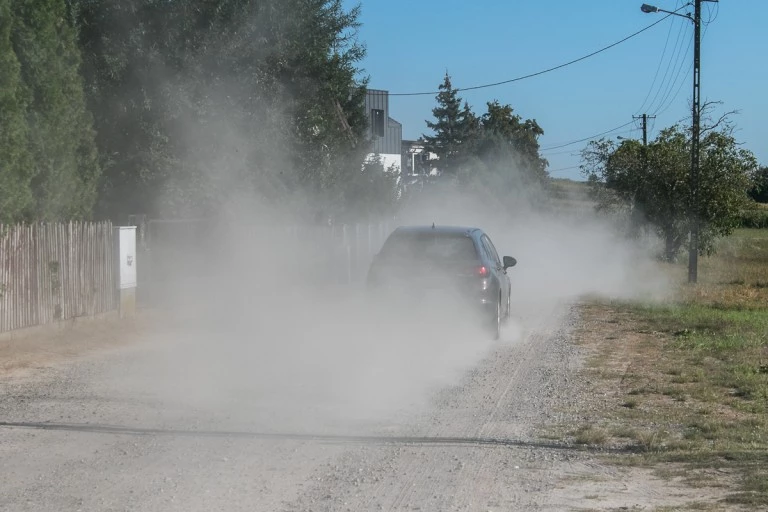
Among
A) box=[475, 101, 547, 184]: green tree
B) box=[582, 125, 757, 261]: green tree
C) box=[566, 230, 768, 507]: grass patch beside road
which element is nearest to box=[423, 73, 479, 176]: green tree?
box=[475, 101, 547, 184]: green tree

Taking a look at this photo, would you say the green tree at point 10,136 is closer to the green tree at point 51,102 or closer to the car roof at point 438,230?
the green tree at point 51,102

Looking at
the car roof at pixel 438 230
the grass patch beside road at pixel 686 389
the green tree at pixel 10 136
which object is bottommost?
the grass patch beside road at pixel 686 389

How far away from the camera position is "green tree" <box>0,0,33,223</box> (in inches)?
538

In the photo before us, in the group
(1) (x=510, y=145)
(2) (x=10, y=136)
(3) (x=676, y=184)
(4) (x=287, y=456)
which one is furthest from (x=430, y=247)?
(1) (x=510, y=145)

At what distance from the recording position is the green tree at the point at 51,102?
50.8 feet

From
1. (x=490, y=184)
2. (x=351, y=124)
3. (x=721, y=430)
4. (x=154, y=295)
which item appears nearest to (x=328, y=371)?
(x=721, y=430)

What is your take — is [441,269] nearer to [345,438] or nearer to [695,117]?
[345,438]

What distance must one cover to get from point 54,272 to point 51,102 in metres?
2.69

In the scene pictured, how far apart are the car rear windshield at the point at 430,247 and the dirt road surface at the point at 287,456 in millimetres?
4023

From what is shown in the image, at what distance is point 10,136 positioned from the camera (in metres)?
13.7

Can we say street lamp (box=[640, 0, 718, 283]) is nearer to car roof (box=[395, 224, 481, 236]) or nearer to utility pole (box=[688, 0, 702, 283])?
utility pole (box=[688, 0, 702, 283])

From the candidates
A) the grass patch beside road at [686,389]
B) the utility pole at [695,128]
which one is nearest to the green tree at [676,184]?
the utility pole at [695,128]

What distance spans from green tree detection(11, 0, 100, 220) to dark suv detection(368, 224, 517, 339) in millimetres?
5248

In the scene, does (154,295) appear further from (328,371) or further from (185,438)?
(185,438)
